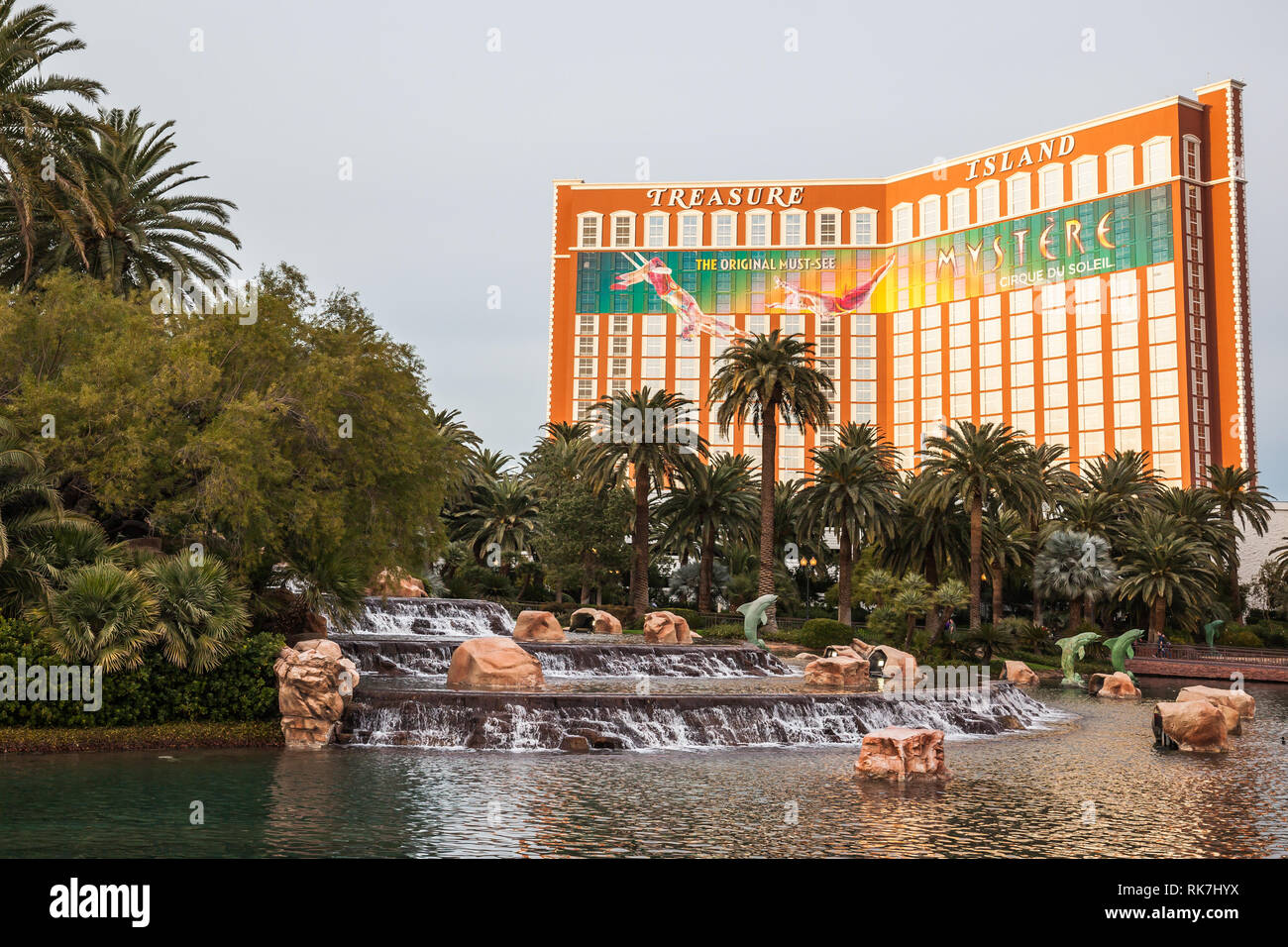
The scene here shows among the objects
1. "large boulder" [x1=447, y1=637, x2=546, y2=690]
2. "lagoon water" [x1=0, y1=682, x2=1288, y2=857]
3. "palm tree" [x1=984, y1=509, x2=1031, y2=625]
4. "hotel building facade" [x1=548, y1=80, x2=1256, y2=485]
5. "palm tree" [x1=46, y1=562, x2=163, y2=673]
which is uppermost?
"hotel building facade" [x1=548, y1=80, x2=1256, y2=485]

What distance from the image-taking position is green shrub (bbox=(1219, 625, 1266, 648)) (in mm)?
65375

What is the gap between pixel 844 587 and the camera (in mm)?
56562

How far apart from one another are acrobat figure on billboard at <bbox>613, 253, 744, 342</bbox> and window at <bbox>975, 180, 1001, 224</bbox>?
1124 inches

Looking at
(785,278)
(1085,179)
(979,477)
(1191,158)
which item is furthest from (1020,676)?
(785,278)

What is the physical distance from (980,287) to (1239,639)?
57106 millimetres

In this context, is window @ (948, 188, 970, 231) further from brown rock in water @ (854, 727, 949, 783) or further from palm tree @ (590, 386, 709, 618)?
brown rock in water @ (854, 727, 949, 783)

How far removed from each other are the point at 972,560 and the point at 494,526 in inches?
1236

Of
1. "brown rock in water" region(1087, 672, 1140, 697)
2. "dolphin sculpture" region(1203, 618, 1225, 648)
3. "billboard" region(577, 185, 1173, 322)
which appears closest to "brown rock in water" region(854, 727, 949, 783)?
"brown rock in water" region(1087, 672, 1140, 697)

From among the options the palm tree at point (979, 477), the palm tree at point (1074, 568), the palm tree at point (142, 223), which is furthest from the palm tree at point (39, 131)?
the palm tree at point (1074, 568)

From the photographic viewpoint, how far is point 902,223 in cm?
12019

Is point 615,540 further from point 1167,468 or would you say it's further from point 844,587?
point 1167,468

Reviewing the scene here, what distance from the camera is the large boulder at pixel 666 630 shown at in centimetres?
4344

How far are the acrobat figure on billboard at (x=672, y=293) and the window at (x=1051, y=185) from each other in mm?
34188

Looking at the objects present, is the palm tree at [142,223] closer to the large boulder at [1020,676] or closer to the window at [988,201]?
the large boulder at [1020,676]
